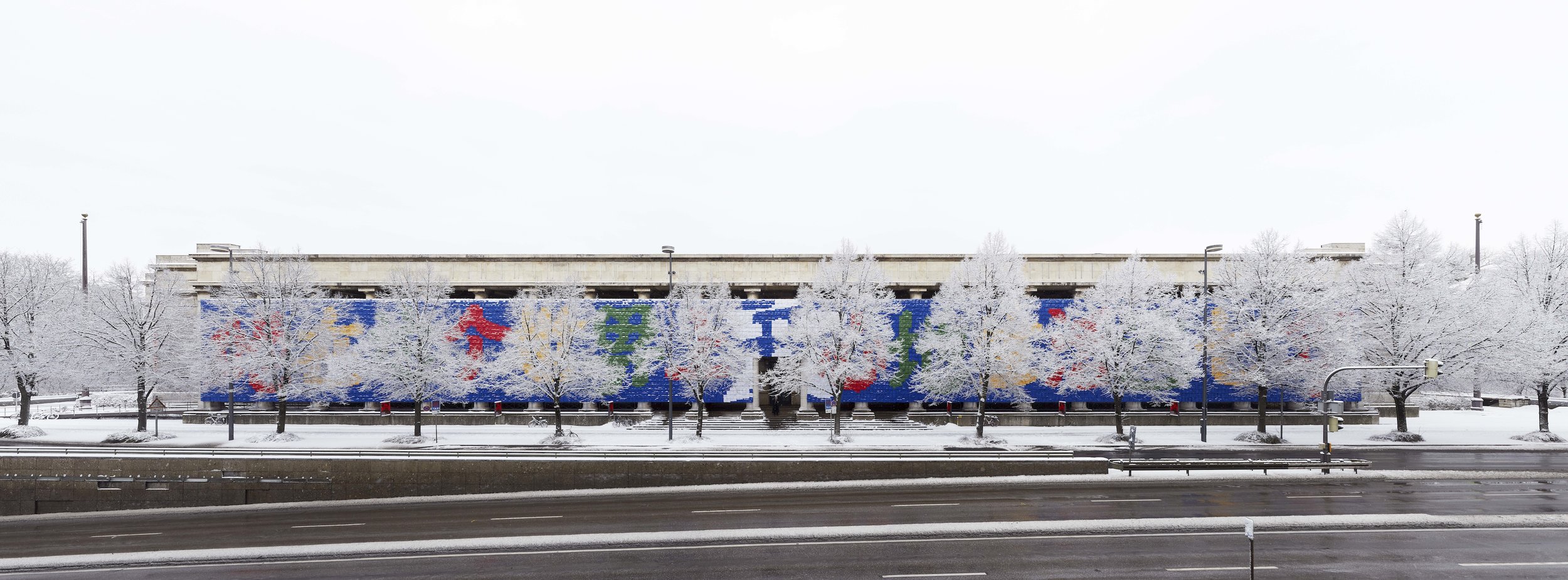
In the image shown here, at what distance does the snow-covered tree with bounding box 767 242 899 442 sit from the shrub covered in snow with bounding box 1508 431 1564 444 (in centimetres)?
3393

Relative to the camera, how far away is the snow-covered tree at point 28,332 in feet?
139

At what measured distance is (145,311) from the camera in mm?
42500

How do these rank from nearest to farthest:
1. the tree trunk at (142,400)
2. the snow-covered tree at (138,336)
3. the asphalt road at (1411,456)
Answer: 1. the asphalt road at (1411,456)
2. the tree trunk at (142,400)
3. the snow-covered tree at (138,336)

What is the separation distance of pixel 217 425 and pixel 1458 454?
7031 cm

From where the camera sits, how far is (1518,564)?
1677 centimetres

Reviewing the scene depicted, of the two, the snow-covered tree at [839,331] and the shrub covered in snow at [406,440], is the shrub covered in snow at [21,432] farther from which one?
the snow-covered tree at [839,331]

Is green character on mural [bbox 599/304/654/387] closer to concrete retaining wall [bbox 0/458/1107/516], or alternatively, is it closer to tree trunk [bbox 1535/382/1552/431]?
concrete retaining wall [bbox 0/458/1107/516]

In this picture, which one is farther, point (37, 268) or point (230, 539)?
point (37, 268)

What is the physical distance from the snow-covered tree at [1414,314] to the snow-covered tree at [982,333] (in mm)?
17150

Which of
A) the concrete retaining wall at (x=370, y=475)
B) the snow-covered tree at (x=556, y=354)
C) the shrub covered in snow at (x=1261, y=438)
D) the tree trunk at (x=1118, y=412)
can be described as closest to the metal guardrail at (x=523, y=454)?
the concrete retaining wall at (x=370, y=475)

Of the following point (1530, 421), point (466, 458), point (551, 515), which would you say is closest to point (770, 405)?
point (466, 458)

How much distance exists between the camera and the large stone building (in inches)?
1973

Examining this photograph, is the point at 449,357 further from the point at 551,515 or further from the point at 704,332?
the point at 551,515

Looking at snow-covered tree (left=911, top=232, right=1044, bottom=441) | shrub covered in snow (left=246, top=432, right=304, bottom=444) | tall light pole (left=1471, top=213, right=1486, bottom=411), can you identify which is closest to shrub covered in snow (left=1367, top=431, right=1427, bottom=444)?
tall light pole (left=1471, top=213, right=1486, bottom=411)
